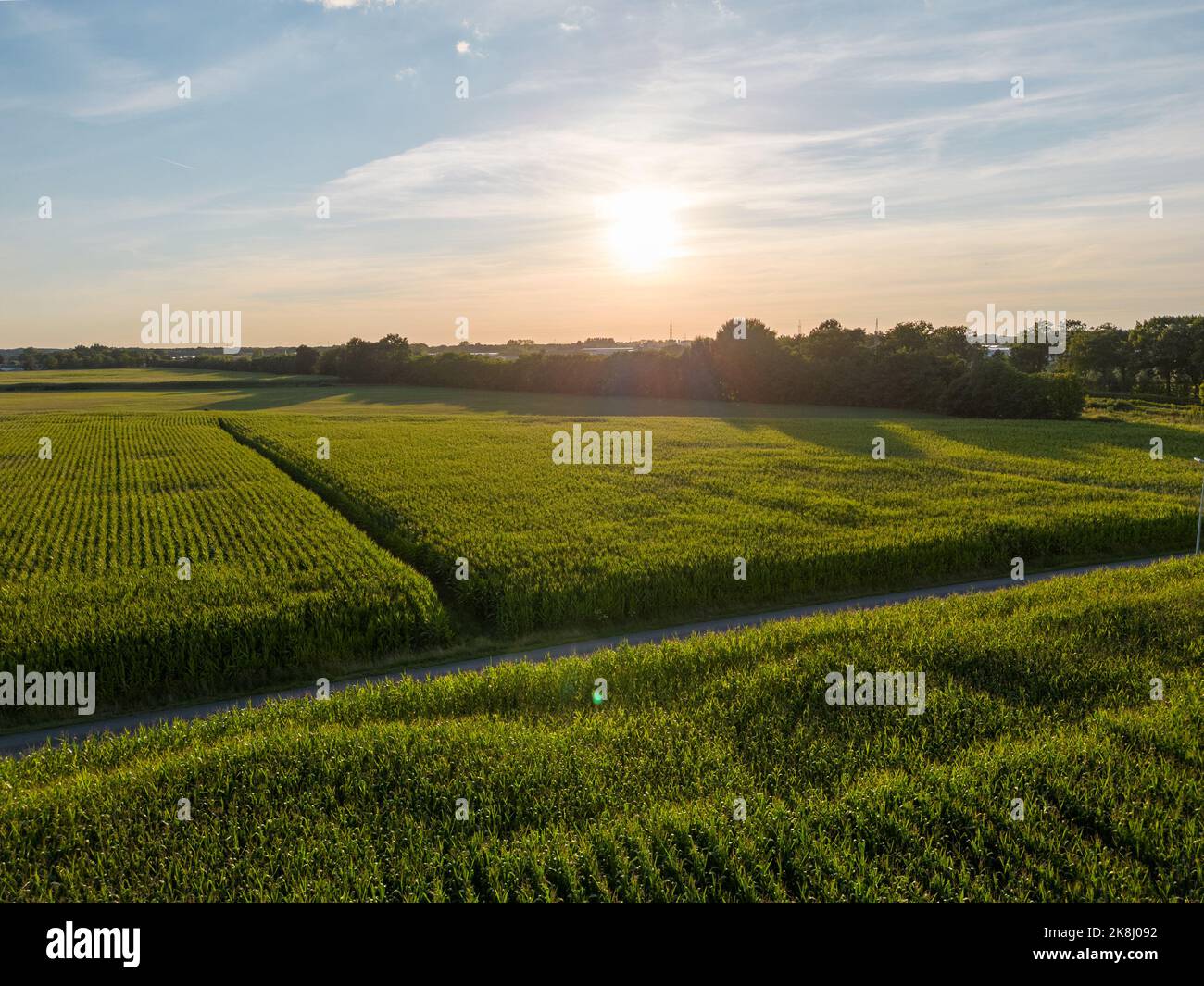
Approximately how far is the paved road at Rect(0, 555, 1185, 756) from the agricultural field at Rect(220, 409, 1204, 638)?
2.29 ft

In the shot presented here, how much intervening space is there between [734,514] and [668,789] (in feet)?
61.7

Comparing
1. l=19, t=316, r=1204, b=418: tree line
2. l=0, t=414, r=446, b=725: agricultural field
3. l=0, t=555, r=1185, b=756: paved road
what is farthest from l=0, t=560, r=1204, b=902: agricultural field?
l=19, t=316, r=1204, b=418: tree line

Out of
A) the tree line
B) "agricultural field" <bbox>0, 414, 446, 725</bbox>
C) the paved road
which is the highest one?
the tree line

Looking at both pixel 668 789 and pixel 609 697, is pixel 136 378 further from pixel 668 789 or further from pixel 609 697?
pixel 668 789

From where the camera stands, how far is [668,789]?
10.5 meters

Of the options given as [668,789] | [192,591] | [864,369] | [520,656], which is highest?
[864,369]

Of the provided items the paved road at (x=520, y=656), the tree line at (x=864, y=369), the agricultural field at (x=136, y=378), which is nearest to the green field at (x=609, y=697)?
the paved road at (x=520, y=656)

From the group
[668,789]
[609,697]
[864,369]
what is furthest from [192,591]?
[864,369]

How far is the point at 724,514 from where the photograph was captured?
2839cm

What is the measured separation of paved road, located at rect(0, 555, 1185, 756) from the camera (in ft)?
47.9

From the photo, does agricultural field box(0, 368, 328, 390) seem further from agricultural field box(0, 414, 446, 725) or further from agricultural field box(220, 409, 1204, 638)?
agricultural field box(0, 414, 446, 725)

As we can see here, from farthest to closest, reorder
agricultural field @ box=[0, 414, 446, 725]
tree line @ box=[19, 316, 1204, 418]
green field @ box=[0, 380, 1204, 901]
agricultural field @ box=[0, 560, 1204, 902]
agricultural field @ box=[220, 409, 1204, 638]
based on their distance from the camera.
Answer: tree line @ box=[19, 316, 1204, 418] → agricultural field @ box=[220, 409, 1204, 638] → agricultural field @ box=[0, 414, 446, 725] → green field @ box=[0, 380, 1204, 901] → agricultural field @ box=[0, 560, 1204, 902]
